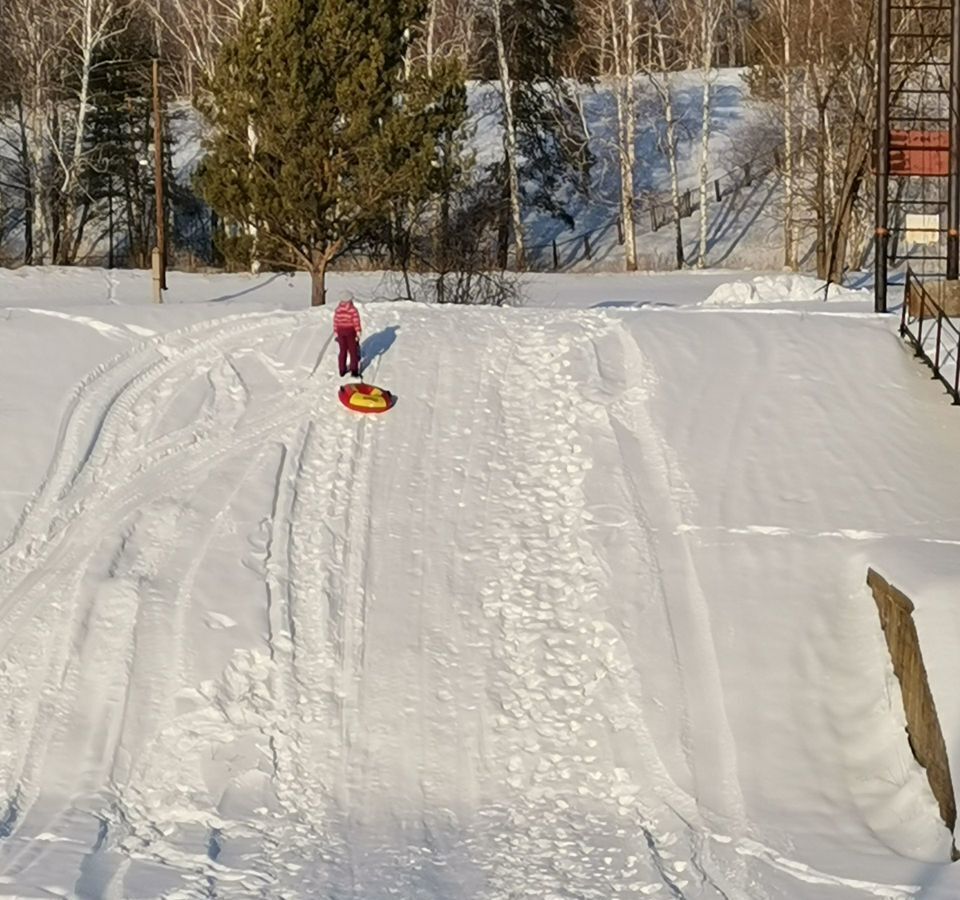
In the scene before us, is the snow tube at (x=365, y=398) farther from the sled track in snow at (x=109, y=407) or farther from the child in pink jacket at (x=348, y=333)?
the sled track in snow at (x=109, y=407)

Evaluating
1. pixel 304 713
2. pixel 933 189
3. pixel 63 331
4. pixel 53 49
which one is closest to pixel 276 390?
pixel 63 331

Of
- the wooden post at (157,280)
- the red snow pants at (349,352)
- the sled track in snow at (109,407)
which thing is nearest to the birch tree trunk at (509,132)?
the wooden post at (157,280)

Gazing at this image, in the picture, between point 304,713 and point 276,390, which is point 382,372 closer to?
point 276,390

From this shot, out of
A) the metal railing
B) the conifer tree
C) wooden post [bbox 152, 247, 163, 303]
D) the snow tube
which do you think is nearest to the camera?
the snow tube

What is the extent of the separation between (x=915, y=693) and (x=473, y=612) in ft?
12.4

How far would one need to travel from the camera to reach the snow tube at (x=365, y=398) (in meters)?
16.2

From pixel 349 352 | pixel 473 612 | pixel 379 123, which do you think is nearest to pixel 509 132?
pixel 379 123

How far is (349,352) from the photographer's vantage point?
17062 mm

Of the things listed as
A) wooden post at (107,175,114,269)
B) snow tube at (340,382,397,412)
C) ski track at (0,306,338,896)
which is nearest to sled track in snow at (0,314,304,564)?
ski track at (0,306,338,896)

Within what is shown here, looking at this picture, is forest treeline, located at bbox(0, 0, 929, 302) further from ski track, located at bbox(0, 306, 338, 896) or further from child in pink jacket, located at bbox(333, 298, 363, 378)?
child in pink jacket, located at bbox(333, 298, 363, 378)

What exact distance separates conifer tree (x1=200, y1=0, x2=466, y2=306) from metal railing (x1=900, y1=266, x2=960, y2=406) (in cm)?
971

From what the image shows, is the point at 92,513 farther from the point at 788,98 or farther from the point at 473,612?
the point at 788,98

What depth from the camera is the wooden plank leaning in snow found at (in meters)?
9.80

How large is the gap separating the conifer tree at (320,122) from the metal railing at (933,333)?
971 cm
